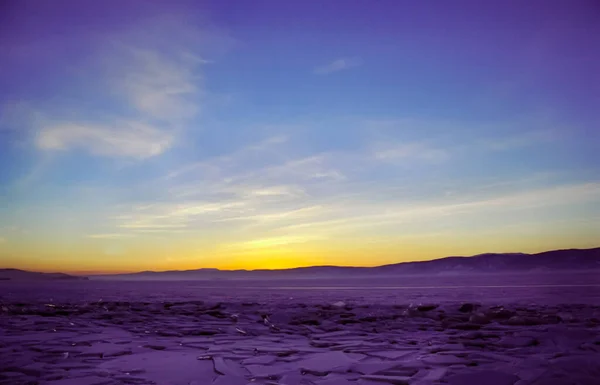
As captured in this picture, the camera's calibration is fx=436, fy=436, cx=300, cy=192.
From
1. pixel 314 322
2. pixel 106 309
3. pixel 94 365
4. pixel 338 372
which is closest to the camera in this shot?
pixel 338 372

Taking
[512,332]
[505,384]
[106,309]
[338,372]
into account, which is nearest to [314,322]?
[512,332]

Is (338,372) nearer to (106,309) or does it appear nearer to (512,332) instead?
(512,332)

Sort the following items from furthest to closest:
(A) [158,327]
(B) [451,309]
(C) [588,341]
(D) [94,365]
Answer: (B) [451,309] < (A) [158,327] < (C) [588,341] < (D) [94,365]

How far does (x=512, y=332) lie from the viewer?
524 centimetres

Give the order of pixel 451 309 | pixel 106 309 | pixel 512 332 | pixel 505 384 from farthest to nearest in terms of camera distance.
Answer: pixel 106 309
pixel 451 309
pixel 512 332
pixel 505 384

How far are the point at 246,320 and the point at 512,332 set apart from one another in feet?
12.6

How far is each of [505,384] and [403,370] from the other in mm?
744

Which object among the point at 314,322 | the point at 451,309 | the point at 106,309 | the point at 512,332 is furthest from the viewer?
the point at 106,309

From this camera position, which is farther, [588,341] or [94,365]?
[588,341]

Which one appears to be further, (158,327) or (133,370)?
(158,327)

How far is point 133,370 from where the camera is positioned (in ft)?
11.4

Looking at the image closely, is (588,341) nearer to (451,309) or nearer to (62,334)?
(451,309)

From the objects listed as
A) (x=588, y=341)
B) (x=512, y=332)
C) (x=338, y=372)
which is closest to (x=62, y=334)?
(x=338, y=372)

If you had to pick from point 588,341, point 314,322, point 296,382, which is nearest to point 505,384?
point 296,382
